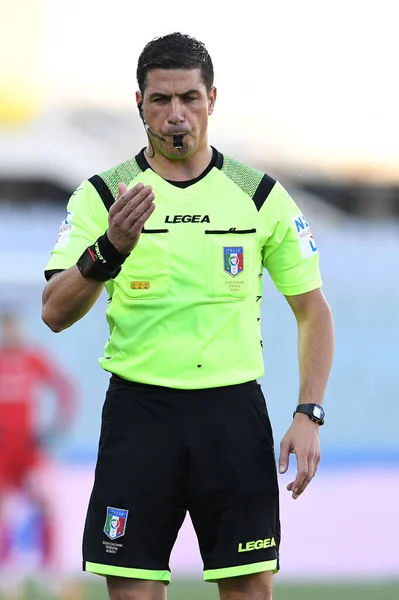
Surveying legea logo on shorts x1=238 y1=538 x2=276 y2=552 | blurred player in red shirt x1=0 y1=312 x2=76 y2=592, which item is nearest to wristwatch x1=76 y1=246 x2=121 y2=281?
legea logo on shorts x1=238 y1=538 x2=276 y2=552

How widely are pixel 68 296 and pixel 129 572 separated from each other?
79 centimetres

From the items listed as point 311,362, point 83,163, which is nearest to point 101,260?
point 311,362

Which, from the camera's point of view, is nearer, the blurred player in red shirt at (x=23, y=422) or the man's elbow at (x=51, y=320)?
the man's elbow at (x=51, y=320)

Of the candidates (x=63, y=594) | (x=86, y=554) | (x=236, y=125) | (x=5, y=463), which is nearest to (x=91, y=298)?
(x=86, y=554)

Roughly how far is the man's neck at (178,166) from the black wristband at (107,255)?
1.48ft

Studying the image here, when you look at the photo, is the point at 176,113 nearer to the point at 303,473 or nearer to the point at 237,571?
the point at 303,473

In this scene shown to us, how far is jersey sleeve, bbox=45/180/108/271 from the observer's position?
3.49 m

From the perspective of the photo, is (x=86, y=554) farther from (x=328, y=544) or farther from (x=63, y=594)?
(x=328, y=544)

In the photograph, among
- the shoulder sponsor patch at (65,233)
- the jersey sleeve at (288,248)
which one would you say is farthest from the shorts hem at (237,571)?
the shoulder sponsor patch at (65,233)

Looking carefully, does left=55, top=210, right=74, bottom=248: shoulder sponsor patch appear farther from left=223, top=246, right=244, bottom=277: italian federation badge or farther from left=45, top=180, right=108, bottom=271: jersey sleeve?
left=223, top=246, right=244, bottom=277: italian federation badge

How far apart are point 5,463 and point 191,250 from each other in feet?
17.5

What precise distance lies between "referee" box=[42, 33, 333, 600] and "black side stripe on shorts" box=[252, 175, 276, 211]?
0.16 feet

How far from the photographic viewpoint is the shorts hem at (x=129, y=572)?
11.4 ft

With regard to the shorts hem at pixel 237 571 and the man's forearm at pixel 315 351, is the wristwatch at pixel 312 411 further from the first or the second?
the shorts hem at pixel 237 571
